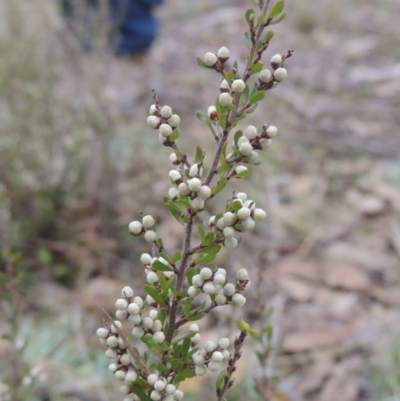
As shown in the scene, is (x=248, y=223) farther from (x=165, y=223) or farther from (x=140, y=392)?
(x=165, y=223)

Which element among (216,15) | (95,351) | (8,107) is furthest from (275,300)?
(216,15)

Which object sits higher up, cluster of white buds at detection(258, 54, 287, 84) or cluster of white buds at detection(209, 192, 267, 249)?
cluster of white buds at detection(258, 54, 287, 84)

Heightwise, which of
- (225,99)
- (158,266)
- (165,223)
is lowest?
(158,266)

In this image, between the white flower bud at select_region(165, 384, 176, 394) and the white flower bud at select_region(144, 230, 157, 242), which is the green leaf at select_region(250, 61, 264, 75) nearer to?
the white flower bud at select_region(144, 230, 157, 242)

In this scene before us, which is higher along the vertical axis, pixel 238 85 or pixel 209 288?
pixel 238 85

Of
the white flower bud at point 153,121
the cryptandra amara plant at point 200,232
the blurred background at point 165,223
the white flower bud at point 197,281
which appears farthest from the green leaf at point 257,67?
the blurred background at point 165,223

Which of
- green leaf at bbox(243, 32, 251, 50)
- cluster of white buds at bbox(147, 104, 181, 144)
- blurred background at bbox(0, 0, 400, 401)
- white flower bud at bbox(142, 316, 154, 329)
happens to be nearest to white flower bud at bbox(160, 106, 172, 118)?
cluster of white buds at bbox(147, 104, 181, 144)

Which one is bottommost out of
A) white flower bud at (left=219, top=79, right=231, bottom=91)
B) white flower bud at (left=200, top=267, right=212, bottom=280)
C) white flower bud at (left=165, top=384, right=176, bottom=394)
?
white flower bud at (left=165, top=384, right=176, bottom=394)

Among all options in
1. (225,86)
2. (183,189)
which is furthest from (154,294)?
(225,86)
